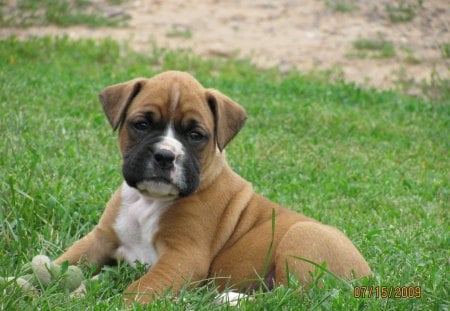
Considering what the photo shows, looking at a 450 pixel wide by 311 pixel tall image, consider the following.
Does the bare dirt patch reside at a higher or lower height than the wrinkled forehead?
lower

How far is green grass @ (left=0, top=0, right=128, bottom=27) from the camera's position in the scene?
45.2 feet

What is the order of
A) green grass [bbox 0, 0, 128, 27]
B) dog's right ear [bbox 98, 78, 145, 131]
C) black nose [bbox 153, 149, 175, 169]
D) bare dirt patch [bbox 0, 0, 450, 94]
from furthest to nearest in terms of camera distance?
green grass [bbox 0, 0, 128, 27] < bare dirt patch [bbox 0, 0, 450, 94] < dog's right ear [bbox 98, 78, 145, 131] < black nose [bbox 153, 149, 175, 169]

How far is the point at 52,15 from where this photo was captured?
45.9 ft

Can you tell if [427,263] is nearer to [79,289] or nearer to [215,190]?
[215,190]

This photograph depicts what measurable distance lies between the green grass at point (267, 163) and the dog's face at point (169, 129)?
0.71 m

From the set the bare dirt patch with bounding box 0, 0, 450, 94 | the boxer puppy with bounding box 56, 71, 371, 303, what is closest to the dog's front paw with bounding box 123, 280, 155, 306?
the boxer puppy with bounding box 56, 71, 371, 303

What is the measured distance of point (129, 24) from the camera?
14.3 meters

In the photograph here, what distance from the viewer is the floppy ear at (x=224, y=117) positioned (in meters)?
5.86

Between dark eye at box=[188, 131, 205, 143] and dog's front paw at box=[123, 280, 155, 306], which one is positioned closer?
dog's front paw at box=[123, 280, 155, 306]
